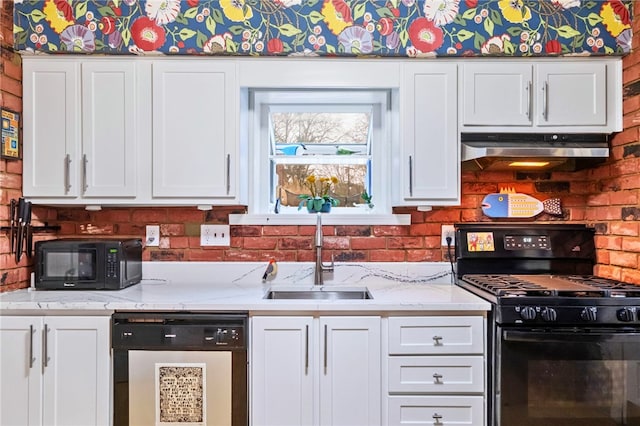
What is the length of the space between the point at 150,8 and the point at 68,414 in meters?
2.01

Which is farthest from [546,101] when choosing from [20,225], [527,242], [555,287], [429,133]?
[20,225]

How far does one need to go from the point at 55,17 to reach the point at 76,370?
176 cm

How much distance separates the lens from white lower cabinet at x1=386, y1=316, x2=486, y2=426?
189cm

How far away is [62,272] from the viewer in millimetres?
2182

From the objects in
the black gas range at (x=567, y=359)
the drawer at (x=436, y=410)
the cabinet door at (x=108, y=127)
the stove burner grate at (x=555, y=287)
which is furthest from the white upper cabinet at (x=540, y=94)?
the cabinet door at (x=108, y=127)

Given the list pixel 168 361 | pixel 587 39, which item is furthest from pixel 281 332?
pixel 587 39

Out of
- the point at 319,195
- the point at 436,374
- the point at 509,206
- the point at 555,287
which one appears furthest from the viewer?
the point at 319,195

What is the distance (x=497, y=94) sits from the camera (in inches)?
86.7

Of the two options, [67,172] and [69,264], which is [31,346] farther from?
[67,172]

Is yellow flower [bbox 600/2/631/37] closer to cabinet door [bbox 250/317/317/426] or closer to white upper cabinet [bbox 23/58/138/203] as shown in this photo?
cabinet door [bbox 250/317/317/426]

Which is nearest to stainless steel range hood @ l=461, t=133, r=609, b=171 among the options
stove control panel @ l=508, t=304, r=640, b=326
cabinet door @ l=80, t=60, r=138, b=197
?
stove control panel @ l=508, t=304, r=640, b=326

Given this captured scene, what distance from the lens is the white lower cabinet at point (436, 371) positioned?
1886mm

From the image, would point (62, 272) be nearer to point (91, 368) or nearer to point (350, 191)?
point (91, 368)

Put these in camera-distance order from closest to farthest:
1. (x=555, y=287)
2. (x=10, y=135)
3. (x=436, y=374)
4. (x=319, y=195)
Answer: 1. (x=436, y=374)
2. (x=555, y=287)
3. (x=10, y=135)
4. (x=319, y=195)
